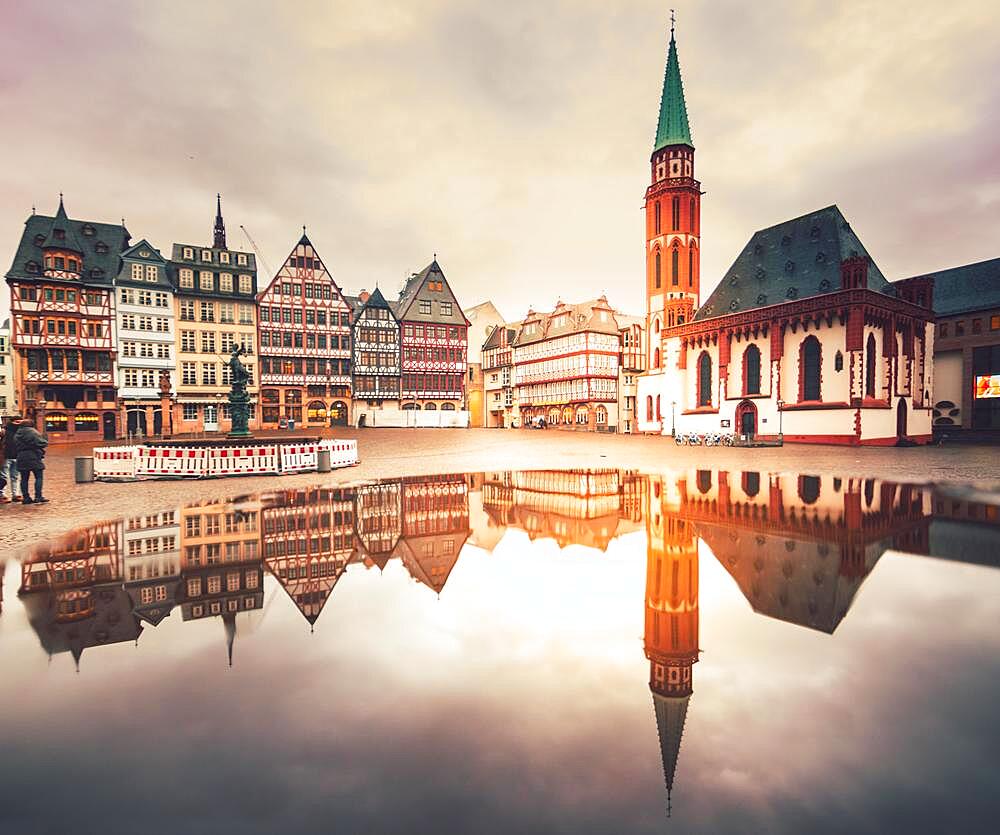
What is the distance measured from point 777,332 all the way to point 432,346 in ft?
111

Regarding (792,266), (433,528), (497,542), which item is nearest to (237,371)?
(433,528)

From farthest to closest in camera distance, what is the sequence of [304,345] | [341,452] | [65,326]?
[304,345]
[65,326]
[341,452]

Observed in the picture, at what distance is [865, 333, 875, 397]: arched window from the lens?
103 ft

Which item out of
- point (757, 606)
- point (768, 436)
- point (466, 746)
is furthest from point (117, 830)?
point (768, 436)

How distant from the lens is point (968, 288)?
40188mm

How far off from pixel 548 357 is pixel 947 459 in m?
38.3

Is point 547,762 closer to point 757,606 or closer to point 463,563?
point 757,606

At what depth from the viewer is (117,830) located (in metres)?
2.42

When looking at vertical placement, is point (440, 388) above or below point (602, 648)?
above

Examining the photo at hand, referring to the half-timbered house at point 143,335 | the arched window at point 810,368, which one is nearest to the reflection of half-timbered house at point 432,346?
the half-timbered house at point 143,335

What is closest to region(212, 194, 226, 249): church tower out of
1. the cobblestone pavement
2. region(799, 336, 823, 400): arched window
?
the cobblestone pavement

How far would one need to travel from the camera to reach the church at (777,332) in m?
31.2

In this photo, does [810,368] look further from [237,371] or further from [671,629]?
[671,629]

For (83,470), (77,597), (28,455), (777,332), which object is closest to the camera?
(77,597)
